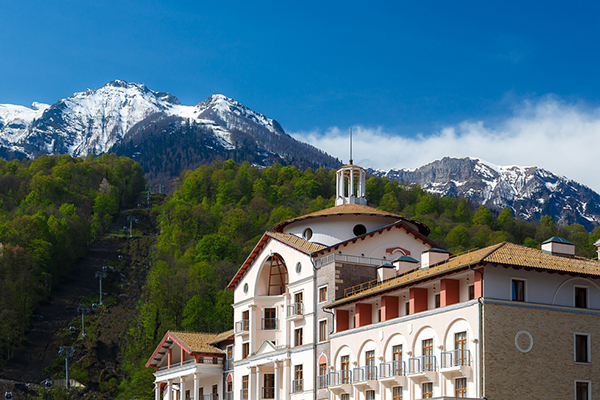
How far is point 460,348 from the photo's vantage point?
136ft

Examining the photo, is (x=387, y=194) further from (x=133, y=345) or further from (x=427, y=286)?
(x=427, y=286)

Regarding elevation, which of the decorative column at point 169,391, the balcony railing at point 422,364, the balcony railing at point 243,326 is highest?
the balcony railing at point 243,326

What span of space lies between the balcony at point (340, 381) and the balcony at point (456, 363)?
954 centimetres

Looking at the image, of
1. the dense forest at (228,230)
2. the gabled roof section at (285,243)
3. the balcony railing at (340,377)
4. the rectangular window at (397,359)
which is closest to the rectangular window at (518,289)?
the rectangular window at (397,359)

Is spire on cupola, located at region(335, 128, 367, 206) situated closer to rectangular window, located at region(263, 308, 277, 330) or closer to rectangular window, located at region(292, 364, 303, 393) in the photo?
rectangular window, located at region(263, 308, 277, 330)

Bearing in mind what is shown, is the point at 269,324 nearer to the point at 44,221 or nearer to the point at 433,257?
the point at 433,257

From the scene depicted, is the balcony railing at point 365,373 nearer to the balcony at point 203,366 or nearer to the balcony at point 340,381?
the balcony at point 340,381

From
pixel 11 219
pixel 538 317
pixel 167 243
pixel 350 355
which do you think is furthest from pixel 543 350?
pixel 11 219

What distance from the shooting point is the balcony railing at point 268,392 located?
202 feet

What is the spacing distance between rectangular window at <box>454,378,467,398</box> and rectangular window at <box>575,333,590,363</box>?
20.7ft

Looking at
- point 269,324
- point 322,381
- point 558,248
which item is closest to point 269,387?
point 269,324

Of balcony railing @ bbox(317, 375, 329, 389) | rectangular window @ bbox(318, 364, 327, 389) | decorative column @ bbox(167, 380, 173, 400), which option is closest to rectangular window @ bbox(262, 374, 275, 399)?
balcony railing @ bbox(317, 375, 329, 389)

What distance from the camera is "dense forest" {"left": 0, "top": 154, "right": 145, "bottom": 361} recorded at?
11794cm

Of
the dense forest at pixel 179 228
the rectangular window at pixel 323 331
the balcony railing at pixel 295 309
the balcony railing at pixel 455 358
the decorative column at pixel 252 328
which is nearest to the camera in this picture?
the balcony railing at pixel 455 358
